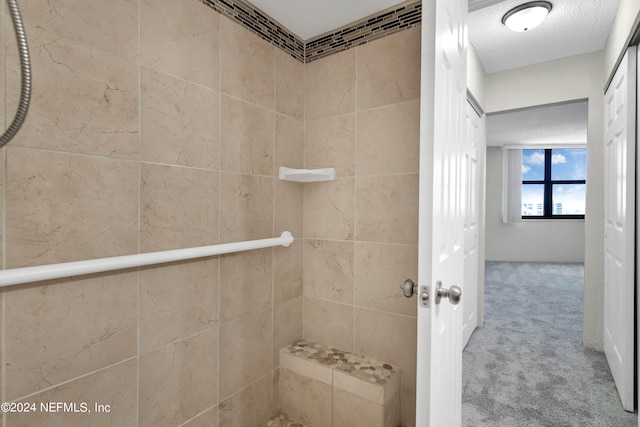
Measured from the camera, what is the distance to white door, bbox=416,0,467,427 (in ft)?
2.62

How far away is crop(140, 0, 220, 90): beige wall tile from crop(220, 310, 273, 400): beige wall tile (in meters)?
1.04

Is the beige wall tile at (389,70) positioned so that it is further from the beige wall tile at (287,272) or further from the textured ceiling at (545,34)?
the beige wall tile at (287,272)

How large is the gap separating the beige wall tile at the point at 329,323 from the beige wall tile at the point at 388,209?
0.41m

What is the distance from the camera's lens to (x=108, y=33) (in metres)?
0.93

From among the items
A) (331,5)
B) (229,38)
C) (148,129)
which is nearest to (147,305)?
(148,129)

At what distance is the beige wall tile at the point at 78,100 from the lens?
800 millimetres

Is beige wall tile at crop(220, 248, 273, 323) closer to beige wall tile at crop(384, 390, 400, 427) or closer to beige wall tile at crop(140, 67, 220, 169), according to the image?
beige wall tile at crop(140, 67, 220, 169)

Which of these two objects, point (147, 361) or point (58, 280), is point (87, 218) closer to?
point (58, 280)

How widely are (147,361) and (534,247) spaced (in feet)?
23.3

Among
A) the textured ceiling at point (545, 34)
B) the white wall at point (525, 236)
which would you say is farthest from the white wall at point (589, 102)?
the white wall at point (525, 236)

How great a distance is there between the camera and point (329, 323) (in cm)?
164

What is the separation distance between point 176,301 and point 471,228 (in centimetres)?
223

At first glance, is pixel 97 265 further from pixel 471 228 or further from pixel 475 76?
pixel 475 76

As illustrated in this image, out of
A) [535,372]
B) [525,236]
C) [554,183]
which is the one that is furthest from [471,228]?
[554,183]
